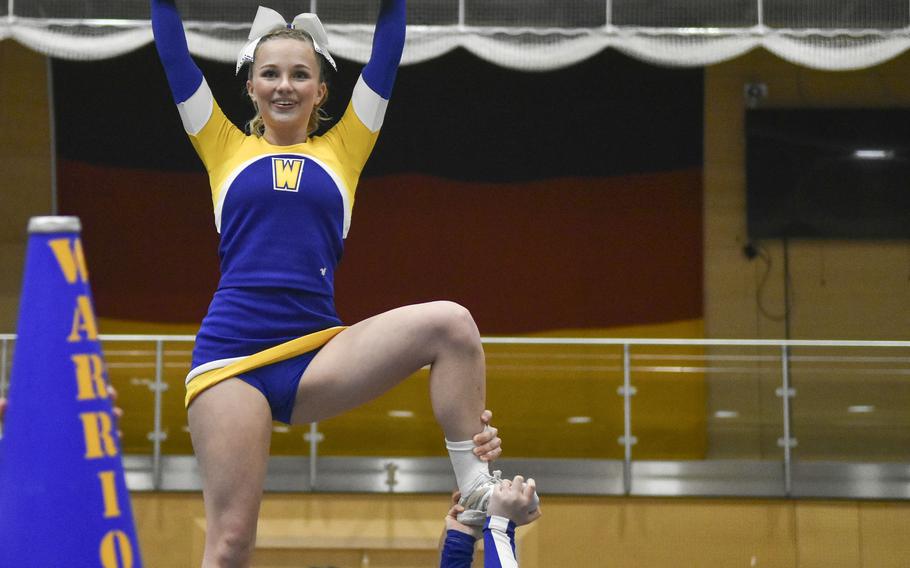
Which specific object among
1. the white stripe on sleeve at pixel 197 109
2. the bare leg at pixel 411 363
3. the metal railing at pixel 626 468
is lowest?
the bare leg at pixel 411 363

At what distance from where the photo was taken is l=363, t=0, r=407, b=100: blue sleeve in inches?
112

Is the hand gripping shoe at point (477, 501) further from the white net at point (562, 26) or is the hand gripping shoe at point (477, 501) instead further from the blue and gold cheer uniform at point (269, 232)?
the white net at point (562, 26)

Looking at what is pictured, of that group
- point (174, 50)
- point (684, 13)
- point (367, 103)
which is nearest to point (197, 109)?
point (174, 50)

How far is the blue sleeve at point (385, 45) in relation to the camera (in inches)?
112

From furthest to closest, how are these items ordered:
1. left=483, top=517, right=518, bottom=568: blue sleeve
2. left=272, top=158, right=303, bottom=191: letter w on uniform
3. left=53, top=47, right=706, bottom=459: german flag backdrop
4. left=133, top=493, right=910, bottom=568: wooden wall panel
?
left=53, top=47, right=706, bottom=459: german flag backdrop → left=133, top=493, right=910, bottom=568: wooden wall panel → left=272, top=158, right=303, bottom=191: letter w on uniform → left=483, top=517, right=518, bottom=568: blue sleeve

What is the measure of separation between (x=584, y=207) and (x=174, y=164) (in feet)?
8.89

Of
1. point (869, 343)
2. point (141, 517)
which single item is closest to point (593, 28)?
point (869, 343)

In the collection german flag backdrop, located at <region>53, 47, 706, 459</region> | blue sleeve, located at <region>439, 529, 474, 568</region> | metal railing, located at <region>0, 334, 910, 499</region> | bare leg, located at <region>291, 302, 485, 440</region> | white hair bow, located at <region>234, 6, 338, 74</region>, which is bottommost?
blue sleeve, located at <region>439, 529, 474, 568</region>

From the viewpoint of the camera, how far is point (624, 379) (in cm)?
678

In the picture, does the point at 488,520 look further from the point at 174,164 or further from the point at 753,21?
the point at 174,164

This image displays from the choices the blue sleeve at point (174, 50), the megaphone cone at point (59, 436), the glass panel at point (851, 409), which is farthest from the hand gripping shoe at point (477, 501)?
the glass panel at point (851, 409)

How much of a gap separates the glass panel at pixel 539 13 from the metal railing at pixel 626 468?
1.65 m

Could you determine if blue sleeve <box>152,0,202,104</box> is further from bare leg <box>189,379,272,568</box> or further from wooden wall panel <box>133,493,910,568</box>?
wooden wall panel <box>133,493,910,568</box>

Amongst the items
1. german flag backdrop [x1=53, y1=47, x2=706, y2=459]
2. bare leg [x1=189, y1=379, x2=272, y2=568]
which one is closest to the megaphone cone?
bare leg [x1=189, y1=379, x2=272, y2=568]
